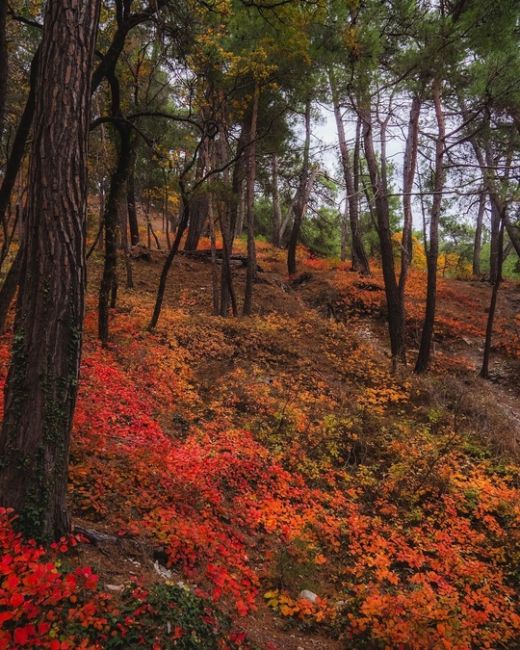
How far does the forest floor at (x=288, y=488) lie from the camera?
4.57 metres

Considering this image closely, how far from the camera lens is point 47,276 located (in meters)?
3.67

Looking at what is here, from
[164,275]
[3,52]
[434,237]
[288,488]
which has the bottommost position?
[288,488]

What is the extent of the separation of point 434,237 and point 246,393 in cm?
669

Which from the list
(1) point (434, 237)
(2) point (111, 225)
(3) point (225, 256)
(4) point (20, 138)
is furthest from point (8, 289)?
(1) point (434, 237)

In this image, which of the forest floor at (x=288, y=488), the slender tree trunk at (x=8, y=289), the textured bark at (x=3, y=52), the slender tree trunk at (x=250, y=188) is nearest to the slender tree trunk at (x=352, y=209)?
the slender tree trunk at (x=250, y=188)

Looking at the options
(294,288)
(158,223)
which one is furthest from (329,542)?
(158,223)

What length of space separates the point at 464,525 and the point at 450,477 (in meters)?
1.14

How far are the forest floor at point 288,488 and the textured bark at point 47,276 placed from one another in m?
0.88

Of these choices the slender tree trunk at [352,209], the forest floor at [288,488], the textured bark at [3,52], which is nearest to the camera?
the forest floor at [288,488]

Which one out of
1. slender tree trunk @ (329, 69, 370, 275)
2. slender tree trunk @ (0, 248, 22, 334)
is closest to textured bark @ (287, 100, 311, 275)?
slender tree trunk @ (329, 69, 370, 275)

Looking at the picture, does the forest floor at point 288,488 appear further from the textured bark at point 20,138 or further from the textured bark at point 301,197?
the textured bark at point 301,197

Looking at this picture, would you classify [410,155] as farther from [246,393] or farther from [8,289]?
[8,289]

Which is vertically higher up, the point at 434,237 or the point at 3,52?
the point at 3,52

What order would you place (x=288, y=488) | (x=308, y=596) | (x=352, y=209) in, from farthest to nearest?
(x=352, y=209) → (x=288, y=488) → (x=308, y=596)
